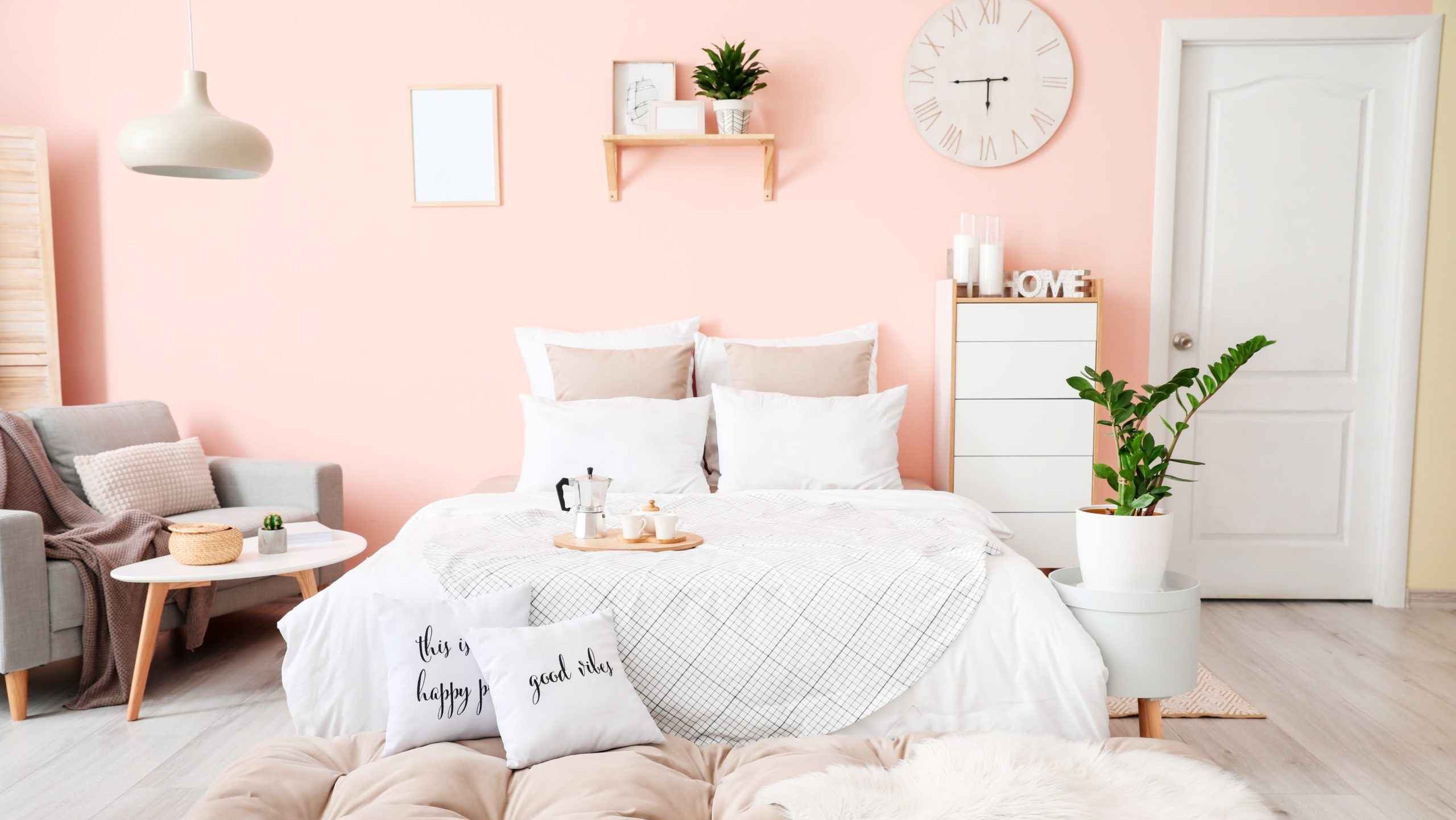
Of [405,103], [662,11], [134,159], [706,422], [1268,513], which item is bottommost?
[1268,513]

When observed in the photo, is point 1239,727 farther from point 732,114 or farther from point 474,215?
point 474,215

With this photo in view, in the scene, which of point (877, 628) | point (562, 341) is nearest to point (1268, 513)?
point (877, 628)

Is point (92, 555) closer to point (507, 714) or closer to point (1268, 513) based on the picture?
point (507, 714)

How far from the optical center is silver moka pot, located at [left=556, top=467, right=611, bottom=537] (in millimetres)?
2338

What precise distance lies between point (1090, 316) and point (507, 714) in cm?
249

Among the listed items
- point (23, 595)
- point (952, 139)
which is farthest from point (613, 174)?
point (23, 595)

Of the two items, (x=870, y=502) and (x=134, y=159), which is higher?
(x=134, y=159)

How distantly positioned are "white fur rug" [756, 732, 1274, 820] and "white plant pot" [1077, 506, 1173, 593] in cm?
55

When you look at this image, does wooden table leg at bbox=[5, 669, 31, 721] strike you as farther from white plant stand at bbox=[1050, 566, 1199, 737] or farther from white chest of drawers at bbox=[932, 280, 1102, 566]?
white chest of drawers at bbox=[932, 280, 1102, 566]

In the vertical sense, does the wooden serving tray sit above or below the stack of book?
above

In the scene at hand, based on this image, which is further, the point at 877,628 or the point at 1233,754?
the point at 1233,754

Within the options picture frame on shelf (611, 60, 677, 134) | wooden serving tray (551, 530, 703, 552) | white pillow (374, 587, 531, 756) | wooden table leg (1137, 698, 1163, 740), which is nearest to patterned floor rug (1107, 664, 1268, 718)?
wooden table leg (1137, 698, 1163, 740)

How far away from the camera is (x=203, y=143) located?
8.06 ft

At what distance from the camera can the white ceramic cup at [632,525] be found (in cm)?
232
